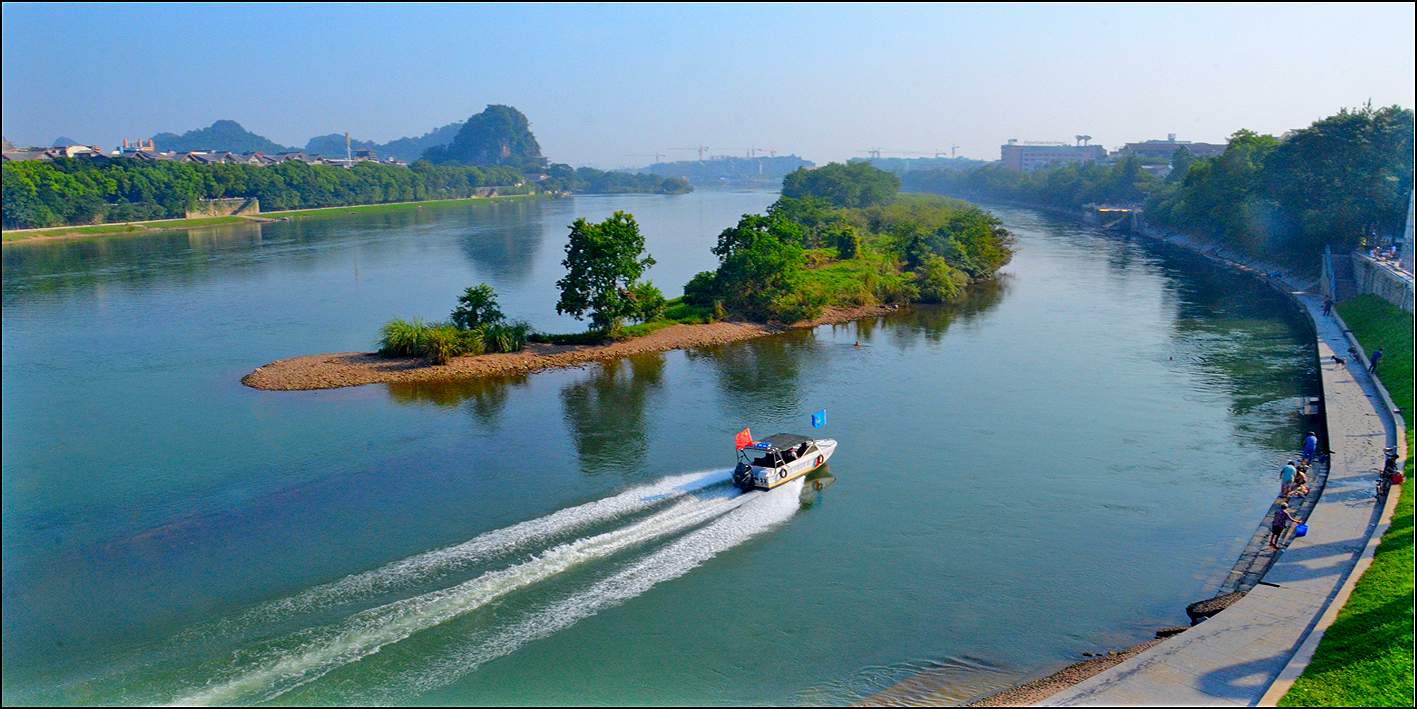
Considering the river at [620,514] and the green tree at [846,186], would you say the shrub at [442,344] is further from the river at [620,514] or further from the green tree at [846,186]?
the green tree at [846,186]

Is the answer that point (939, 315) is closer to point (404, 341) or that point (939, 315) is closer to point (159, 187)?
point (404, 341)

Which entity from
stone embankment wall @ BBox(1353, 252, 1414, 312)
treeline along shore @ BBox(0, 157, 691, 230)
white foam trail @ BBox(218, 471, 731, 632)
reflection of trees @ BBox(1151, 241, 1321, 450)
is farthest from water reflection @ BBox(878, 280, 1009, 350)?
treeline along shore @ BBox(0, 157, 691, 230)

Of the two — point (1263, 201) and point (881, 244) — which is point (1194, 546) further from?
point (1263, 201)

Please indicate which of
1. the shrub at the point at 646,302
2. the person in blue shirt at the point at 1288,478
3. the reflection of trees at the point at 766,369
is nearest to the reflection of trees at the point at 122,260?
the shrub at the point at 646,302

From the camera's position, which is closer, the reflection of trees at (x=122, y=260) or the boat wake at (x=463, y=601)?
the boat wake at (x=463, y=601)

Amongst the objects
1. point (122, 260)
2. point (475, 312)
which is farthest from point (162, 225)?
point (475, 312)

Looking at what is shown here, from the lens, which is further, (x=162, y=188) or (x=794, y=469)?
(x=162, y=188)
